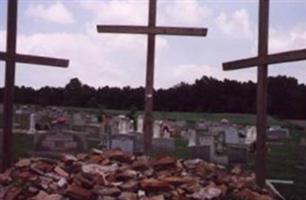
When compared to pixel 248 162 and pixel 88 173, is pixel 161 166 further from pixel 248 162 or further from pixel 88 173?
pixel 248 162

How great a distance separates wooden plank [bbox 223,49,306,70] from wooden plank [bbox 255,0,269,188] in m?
0.06

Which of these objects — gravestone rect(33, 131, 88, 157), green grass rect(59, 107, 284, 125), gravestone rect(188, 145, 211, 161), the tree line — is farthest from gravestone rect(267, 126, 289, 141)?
gravestone rect(33, 131, 88, 157)

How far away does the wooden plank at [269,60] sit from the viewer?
6.72m

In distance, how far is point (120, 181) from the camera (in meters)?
6.03

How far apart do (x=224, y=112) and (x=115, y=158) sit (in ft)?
138

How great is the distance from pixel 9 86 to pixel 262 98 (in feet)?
9.78

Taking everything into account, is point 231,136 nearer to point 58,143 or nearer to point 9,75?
point 58,143

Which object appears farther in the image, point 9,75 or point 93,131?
point 93,131

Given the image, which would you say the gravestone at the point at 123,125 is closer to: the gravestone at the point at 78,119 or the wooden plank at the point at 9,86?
the gravestone at the point at 78,119

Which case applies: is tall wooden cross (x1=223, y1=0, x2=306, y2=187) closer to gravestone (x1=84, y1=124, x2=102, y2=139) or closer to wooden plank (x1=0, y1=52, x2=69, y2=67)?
wooden plank (x1=0, y1=52, x2=69, y2=67)

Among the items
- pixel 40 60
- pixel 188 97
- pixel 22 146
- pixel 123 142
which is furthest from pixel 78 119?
pixel 40 60

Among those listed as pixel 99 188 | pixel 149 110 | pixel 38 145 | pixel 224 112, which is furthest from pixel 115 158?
pixel 224 112

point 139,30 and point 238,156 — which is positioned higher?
point 139,30

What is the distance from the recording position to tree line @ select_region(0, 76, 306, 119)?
33.4m
